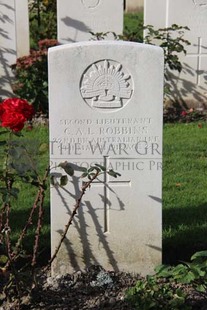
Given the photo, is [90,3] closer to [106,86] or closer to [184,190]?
[184,190]

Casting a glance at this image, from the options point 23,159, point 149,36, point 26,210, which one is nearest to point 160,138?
point 23,159

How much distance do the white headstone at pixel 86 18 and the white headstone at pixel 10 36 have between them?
0.49 metres

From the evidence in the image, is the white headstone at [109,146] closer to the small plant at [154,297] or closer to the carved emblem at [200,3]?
the small plant at [154,297]

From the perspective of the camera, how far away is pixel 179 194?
5387 mm

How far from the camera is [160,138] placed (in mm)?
3936

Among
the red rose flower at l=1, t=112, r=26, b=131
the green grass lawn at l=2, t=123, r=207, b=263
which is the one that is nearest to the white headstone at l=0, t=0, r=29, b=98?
the green grass lawn at l=2, t=123, r=207, b=263

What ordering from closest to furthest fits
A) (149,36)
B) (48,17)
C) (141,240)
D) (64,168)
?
(64,168), (141,240), (149,36), (48,17)

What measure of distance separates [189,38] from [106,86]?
13.9 ft

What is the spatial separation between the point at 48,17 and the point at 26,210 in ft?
19.5

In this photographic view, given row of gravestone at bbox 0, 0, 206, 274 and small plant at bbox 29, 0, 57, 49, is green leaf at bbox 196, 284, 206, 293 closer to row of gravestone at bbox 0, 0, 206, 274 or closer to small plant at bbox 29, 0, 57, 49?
row of gravestone at bbox 0, 0, 206, 274

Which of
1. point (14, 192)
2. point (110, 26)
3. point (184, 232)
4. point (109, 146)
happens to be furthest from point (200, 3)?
point (14, 192)

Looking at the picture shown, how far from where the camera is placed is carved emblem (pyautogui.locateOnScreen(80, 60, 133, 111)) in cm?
385

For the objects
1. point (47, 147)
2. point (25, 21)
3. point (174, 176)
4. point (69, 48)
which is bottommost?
point (174, 176)

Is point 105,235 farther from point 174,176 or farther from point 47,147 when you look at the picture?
point 174,176
